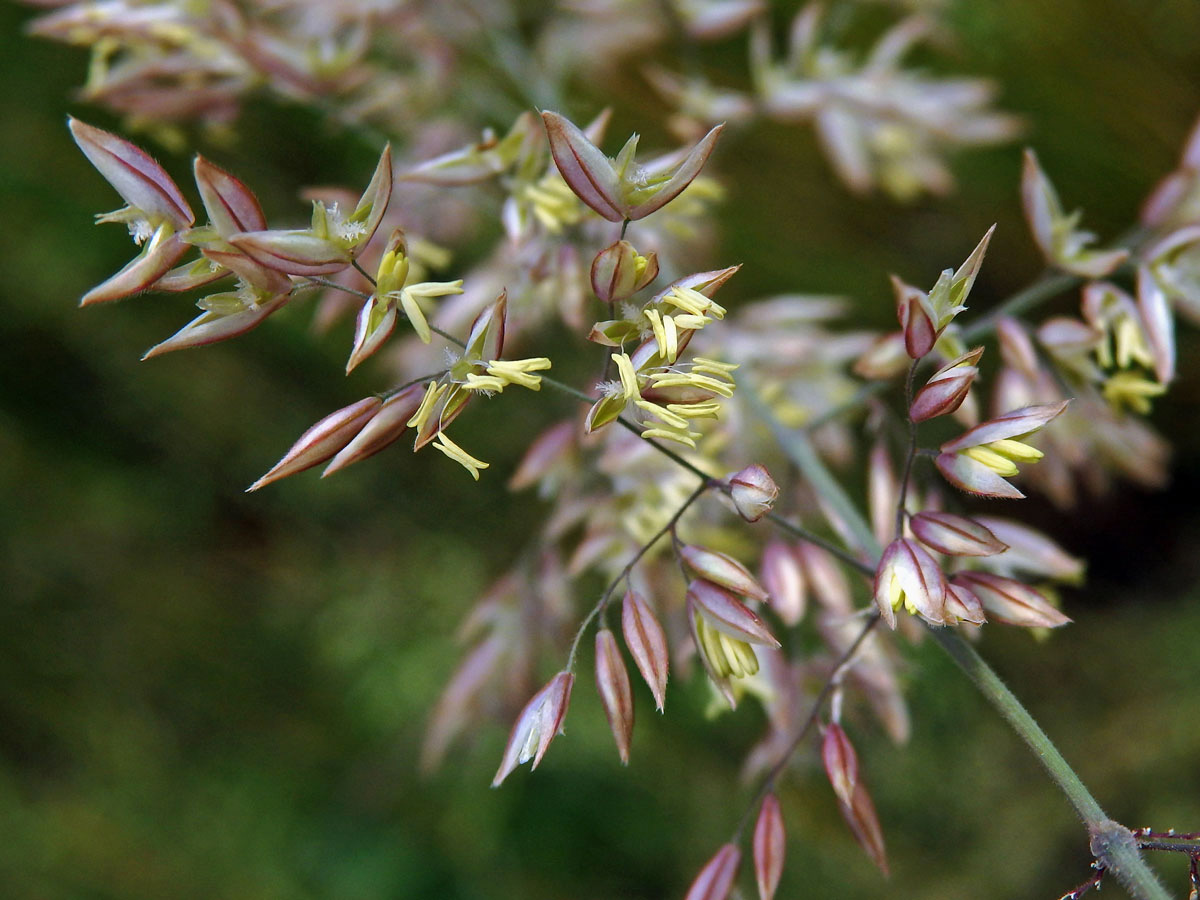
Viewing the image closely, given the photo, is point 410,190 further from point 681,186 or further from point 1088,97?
point 1088,97

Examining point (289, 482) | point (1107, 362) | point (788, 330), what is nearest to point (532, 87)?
point (788, 330)

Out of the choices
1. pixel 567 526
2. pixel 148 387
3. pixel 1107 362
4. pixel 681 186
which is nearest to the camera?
pixel 681 186

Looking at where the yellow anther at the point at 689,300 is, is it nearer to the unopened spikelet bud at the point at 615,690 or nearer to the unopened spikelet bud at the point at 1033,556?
the unopened spikelet bud at the point at 615,690

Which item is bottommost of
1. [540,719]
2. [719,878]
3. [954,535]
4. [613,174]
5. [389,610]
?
[389,610]

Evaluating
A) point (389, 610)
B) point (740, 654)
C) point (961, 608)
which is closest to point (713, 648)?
point (740, 654)

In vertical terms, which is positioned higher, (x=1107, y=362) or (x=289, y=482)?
(x=1107, y=362)

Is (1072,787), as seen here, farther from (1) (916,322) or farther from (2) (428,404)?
(2) (428,404)

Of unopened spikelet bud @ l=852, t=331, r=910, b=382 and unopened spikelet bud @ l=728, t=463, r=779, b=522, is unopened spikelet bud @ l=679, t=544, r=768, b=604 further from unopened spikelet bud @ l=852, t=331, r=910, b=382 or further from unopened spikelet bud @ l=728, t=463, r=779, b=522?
unopened spikelet bud @ l=852, t=331, r=910, b=382
